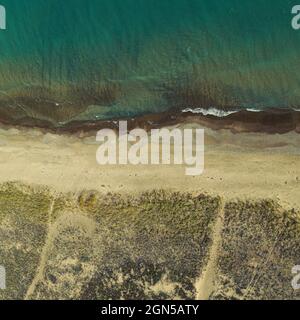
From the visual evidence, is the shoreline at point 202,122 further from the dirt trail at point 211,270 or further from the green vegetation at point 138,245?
the dirt trail at point 211,270

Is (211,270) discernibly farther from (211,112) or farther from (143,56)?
(143,56)

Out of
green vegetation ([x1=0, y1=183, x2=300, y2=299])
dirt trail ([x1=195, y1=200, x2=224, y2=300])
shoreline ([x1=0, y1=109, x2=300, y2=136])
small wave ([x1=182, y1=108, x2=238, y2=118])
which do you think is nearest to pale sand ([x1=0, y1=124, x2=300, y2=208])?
shoreline ([x1=0, y1=109, x2=300, y2=136])

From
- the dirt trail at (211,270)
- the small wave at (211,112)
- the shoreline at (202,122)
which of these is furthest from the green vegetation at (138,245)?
the small wave at (211,112)

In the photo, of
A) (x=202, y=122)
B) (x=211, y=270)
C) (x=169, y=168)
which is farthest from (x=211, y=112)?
(x=211, y=270)

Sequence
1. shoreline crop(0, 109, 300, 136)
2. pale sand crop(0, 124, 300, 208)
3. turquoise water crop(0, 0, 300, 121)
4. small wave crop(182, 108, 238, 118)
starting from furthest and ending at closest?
small wave crop(182, 108, 238, 118) → turquoise water crop(0, 0, 300, 121) → shoreline crop(0, 109, 300, 136) → pale sand crop(0, 124, 300, 208)

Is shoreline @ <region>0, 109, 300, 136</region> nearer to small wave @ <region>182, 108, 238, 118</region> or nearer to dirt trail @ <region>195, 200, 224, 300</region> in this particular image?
small wave @ <region>182, 108, 238, 118</region>

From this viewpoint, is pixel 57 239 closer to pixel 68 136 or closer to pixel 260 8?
pixel 68 136
